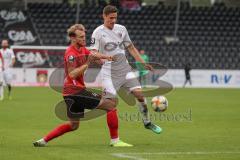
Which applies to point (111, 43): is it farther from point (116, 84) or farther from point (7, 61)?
point (7, 61)

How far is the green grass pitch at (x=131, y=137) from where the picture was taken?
9.90 m

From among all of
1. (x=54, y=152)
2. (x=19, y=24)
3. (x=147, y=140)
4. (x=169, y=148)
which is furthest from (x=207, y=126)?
(x=19, y=24)

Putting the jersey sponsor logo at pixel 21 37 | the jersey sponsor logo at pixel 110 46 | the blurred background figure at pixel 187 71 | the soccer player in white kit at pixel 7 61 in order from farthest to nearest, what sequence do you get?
the jersey sponsor logo at pixel 21 37
the blurred background figure at pixel 187 71
the soccer player in white kit at pixel 7 61
the jersey sponsor logo at pixel 110 46

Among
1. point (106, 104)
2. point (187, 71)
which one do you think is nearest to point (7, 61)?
point (187, 71)

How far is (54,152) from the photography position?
10.1 meters

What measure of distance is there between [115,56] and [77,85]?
1472 mm

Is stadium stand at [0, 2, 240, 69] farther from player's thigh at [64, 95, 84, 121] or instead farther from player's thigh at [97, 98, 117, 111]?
player's thigh at [64, 95, 84, 121]

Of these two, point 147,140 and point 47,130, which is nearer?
point 147,140

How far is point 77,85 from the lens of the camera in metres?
10.6

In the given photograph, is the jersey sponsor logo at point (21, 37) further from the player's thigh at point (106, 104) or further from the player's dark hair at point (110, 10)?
the player's thigh at point (106, 104)

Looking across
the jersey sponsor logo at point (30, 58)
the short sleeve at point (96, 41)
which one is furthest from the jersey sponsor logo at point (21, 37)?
the short sleeve at point (96, 41)

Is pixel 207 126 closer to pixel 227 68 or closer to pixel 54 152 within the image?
pixel 54 152

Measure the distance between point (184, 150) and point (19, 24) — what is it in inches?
1335

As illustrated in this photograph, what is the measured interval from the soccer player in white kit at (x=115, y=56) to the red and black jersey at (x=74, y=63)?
1005 millimetres
